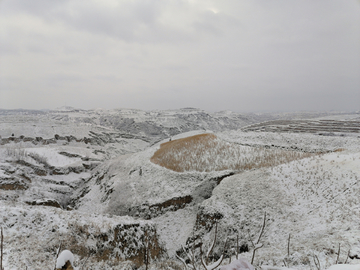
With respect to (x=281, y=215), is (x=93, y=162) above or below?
below

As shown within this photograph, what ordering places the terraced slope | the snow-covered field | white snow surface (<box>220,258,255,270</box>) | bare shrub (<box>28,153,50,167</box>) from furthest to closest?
the terraced slope < bare shrub (<box>28,153,50,167</box>) < the snow-covered field < white snow surface (<box>220,258,255,270</box>)

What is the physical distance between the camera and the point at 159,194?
14805 mm

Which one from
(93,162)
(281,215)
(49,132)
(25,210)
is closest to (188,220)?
(281,215)

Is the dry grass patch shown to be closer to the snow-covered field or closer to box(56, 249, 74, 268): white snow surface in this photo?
the snow-covered field

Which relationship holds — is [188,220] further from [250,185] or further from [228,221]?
[250,185]

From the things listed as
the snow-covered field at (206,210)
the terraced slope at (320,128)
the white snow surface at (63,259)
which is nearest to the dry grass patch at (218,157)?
the snow-covered field at (206,210)

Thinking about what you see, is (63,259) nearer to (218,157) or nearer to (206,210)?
(206,210)

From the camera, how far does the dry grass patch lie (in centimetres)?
1567

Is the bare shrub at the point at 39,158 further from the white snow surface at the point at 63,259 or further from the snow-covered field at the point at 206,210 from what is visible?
the white snow surface at the point at 63,259

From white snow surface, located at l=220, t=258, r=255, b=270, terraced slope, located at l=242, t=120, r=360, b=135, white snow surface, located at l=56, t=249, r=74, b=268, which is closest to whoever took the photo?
white snow surface, located at l=220, t=258, r=255, b=270

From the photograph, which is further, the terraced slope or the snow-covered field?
the terraced slope

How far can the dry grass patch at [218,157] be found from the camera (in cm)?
1567

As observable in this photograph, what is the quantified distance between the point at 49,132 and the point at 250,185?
53.8m

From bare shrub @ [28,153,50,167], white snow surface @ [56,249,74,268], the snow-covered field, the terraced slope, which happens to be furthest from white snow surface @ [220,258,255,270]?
the terraced slope
